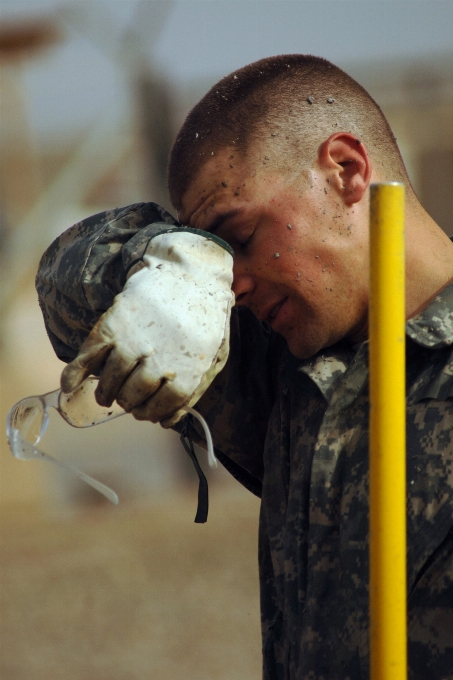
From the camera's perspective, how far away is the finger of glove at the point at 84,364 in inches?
57.7

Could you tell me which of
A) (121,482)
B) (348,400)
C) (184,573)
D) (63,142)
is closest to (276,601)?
(348,400)

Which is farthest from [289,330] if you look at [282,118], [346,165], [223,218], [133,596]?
[133,596]

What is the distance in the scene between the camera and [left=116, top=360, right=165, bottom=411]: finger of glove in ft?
4.80

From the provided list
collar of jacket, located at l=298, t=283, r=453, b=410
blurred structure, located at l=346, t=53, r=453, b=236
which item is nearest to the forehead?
collar of jacket, located at l=298, t=283, r=453, b=410

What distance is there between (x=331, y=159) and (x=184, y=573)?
4.03 metres

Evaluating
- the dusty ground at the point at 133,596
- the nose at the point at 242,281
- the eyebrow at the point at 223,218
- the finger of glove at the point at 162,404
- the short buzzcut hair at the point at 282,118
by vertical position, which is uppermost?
the short buzzcut hair at the point at 282,118

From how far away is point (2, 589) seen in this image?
5.35 m

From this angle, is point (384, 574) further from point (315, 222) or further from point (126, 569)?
point (126, 569)

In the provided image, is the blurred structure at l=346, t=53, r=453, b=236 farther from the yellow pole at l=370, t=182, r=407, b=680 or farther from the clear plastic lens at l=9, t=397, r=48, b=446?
the yellow pole at l=370, t=182, r=407, b=680

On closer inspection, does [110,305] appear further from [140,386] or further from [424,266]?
[424,266]

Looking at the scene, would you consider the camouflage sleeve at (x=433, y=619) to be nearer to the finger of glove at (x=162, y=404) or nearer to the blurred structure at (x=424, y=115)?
the finger of glove at (x=162, y=404)

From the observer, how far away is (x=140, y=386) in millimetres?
1470

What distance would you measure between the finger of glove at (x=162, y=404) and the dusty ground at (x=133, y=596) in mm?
3015

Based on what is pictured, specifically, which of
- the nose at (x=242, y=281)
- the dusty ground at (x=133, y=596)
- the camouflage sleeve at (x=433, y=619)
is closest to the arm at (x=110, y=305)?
the nose at (x=242, y=281)
